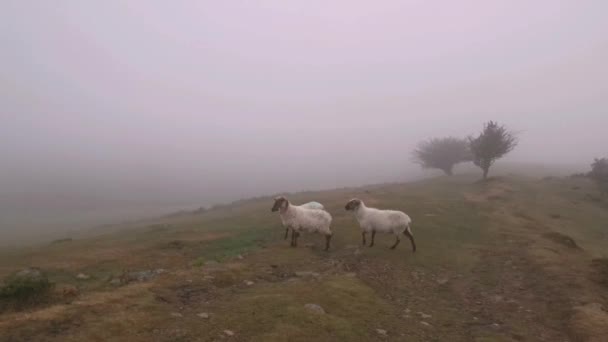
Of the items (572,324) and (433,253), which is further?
(433,253)

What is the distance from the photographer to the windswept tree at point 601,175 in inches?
1771

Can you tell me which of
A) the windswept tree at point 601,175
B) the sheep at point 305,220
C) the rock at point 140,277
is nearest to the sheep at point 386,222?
the sheep at point 305,220

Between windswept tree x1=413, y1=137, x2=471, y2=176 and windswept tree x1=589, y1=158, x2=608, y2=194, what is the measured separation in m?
26.4

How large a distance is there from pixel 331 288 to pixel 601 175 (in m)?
48.1

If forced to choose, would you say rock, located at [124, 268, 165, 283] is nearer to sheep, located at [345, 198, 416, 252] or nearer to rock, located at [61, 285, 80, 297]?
rock, located at [61, 285, 80, 297]

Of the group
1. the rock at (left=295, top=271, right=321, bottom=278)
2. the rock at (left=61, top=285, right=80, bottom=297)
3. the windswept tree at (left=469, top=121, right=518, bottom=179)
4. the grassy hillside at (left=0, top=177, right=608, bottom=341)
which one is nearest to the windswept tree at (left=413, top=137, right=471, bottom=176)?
the windswept tree at (left=469, top=121, right=518, bottom=179)

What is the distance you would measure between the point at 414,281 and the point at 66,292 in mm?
12657

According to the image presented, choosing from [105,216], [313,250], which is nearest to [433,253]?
[313,250]

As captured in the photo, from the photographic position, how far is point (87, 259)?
2048cm

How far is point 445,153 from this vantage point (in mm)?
77812

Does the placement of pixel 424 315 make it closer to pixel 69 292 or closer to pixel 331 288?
pixel 331 288

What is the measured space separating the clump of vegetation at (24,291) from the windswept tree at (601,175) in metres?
51.6

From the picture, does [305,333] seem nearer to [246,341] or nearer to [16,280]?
[246,341]

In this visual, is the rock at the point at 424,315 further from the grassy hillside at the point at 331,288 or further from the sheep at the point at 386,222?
the sheep at the point at 386,222
